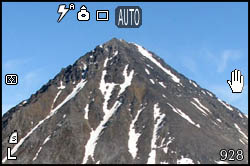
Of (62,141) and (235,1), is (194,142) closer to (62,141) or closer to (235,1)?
(62,141)

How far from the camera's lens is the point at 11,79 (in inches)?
2092

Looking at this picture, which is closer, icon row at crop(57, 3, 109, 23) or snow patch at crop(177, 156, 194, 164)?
icon row at crop(57, 3, 109, 23)

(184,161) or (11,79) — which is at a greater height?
(11,79)

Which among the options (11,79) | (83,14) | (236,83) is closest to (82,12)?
(83,14)

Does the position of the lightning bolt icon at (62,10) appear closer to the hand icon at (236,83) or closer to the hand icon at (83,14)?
the hand icon at (83,14)

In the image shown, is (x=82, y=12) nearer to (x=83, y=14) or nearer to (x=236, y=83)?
(x=83, y=14)

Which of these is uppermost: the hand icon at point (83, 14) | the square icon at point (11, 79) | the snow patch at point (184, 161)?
the hand icon at point (83, 14)

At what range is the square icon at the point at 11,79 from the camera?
5294 cm

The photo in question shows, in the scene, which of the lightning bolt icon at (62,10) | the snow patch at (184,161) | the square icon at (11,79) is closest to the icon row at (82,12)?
the lightning bolt icon at (62,10)

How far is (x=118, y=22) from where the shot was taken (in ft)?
178

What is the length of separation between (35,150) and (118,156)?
32862 mm

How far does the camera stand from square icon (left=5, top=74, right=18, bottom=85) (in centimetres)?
5294

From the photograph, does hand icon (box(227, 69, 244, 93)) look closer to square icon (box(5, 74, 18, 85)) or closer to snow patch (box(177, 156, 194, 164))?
square icon (box(5, 74, 18, 85))

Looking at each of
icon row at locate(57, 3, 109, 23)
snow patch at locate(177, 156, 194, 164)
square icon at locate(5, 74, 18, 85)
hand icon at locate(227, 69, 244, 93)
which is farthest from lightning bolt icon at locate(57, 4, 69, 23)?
snow patch at locate(177, 156, 194, 164)
